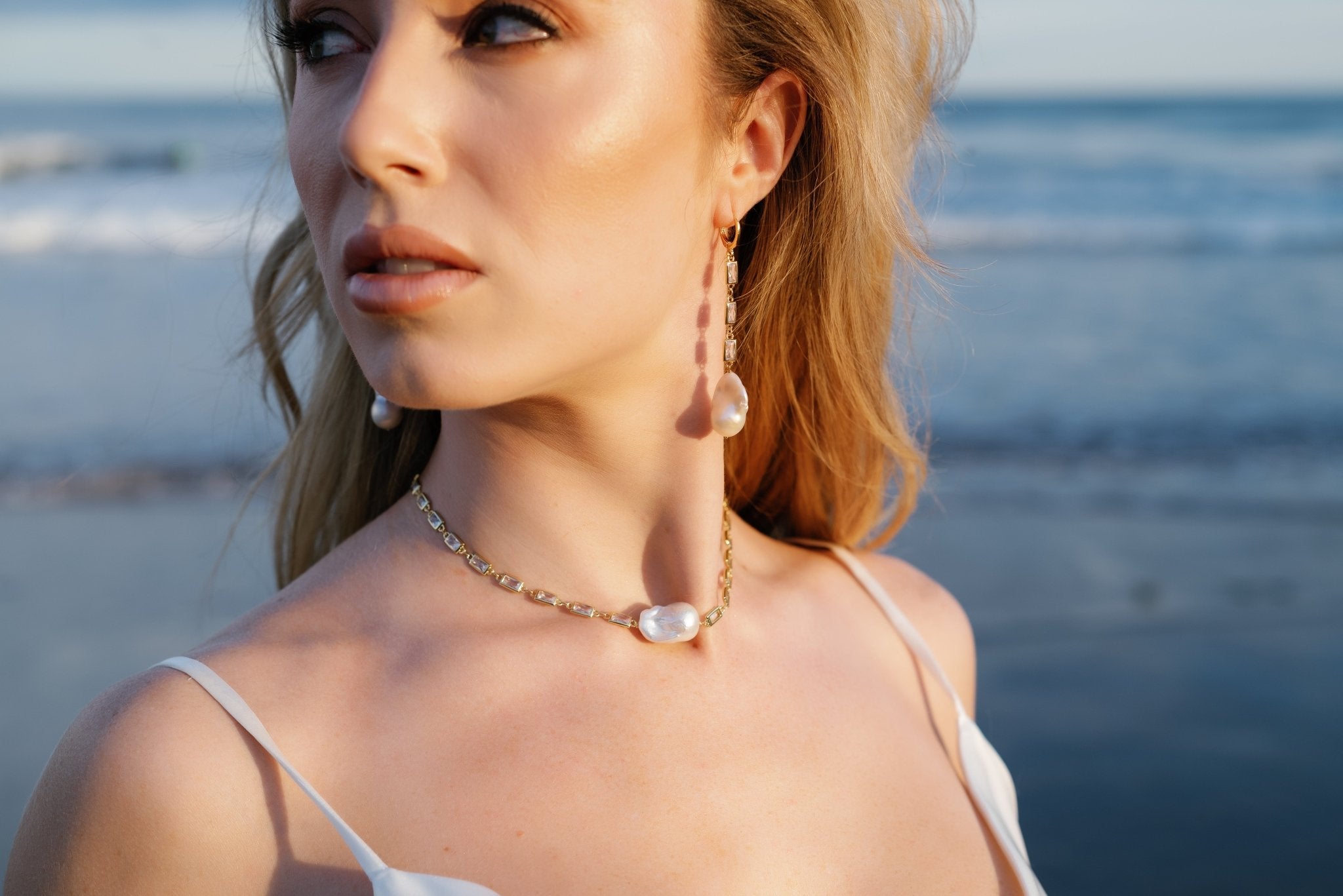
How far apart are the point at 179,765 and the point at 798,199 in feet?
4.42

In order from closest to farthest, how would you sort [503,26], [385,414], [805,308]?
[503,26]
[385,414]
[805,308]

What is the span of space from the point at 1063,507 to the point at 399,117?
Answer: 5400 millimetres

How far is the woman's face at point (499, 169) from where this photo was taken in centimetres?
158

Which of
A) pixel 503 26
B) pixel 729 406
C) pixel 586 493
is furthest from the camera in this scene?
pixel 729 406

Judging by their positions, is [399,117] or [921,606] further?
[921,606]

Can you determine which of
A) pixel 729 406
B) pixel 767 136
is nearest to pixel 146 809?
pixel 729 406

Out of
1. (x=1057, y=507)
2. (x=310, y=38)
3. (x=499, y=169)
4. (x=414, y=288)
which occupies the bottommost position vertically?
(x=1057, y=507)

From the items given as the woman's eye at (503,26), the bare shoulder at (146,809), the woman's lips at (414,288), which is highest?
the woman's eye at (503,26)

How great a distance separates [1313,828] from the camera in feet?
12.4

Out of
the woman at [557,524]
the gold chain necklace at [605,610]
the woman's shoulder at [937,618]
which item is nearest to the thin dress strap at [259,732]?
the woman at [557,524]

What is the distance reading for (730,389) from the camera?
2031mm

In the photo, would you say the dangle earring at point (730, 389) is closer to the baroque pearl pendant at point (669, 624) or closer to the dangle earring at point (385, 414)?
the baroque pearl pendant at point (669, 624)

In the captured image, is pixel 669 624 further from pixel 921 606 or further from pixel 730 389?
pixel 921 606

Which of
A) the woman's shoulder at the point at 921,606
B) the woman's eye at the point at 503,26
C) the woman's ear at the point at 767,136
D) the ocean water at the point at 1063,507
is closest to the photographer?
the woman's eye at the point at 503,26
